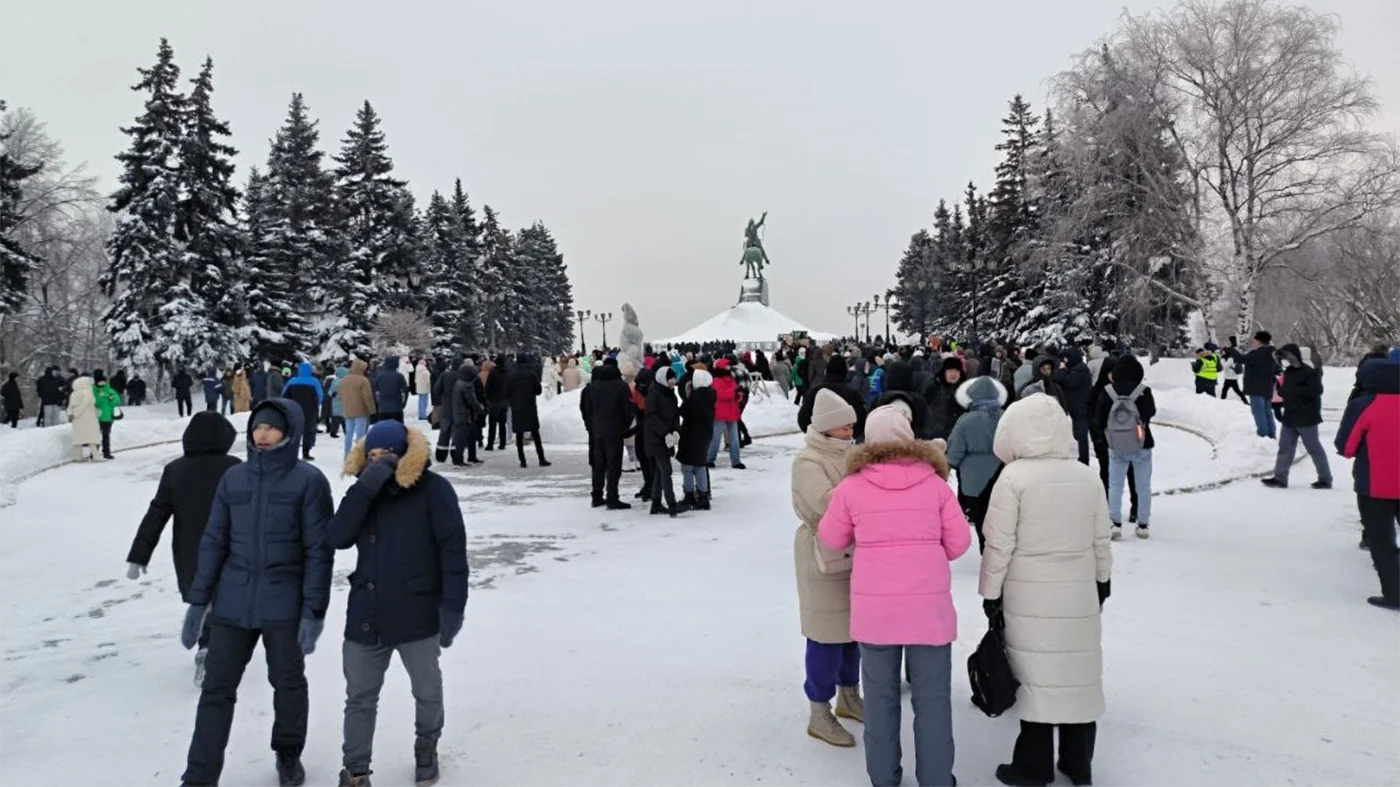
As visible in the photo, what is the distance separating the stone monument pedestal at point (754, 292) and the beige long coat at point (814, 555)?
59.2 meters

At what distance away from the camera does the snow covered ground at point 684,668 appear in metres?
4.12

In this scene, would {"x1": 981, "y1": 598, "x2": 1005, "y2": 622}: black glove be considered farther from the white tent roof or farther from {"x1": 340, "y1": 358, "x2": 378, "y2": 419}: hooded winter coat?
the white tent roof

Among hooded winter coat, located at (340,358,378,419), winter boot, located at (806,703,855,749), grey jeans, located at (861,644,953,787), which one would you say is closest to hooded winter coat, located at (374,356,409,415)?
hooded winter coat, located at (340,358,378,419)

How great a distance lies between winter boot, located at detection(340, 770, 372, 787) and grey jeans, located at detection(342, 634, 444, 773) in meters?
0.02

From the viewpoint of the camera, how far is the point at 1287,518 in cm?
934

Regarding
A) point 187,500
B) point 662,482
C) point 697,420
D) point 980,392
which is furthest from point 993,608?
point 662,482

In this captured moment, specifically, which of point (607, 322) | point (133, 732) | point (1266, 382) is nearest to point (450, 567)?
point (133, 732)

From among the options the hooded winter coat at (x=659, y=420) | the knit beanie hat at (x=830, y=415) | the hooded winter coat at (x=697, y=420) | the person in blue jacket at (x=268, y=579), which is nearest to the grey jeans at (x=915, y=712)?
the knit beanie hat at (x=830, y=415)

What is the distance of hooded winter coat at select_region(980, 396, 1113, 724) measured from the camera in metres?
3.61

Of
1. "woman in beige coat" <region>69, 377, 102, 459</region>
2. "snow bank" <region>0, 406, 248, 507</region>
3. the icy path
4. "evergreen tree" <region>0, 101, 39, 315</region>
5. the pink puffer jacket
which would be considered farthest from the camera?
"evergreen tree" <region>0, 101, 39, 315</region>

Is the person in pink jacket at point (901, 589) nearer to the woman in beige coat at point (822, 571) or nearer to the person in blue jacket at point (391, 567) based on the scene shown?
the woman in beige coat at point (822, 571)

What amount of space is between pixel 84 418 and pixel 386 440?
53.6ft

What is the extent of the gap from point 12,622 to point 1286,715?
8.61m

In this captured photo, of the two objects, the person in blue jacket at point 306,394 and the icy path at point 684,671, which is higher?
the person in blue jacket at point 306,394
